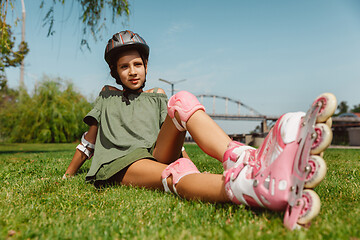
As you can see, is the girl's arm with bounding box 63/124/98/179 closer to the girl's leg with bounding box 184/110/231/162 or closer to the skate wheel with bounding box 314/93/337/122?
the girl's leg with bounding box 184/110/231/162

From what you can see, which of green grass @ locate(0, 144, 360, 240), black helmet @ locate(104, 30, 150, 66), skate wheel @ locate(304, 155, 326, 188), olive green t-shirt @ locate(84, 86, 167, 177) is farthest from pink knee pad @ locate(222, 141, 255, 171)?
black helmet @ locate(104, 30, 150, 66)

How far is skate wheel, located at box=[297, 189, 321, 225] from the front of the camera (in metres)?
1.28

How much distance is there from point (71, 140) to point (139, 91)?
21513 mm

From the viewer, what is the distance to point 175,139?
2320 mm

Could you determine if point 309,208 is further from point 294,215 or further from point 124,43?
point 124,43

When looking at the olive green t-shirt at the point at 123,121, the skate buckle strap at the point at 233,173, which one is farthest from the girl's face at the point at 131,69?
the skate buckle strap at the point at 233,173

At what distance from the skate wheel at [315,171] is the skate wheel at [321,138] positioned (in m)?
0.04

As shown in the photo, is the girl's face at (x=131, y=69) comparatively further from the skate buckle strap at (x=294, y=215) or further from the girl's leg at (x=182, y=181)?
the skate buckle strap at (x=294, y=215)

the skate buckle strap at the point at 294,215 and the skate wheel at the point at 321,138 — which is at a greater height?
the skate wheel at the point at 321,138

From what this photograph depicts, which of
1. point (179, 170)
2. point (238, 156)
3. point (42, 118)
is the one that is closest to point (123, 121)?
point (179, 170)

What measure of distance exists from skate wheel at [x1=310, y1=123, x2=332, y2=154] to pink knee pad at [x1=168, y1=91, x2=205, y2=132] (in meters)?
0.82

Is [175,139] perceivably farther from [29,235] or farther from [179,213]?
[29,235]

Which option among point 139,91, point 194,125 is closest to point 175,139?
point 194,125

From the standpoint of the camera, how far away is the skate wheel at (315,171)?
1.28 metres
